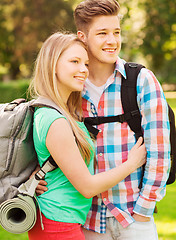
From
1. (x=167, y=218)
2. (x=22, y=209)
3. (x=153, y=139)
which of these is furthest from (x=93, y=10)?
(x=167, y=218)

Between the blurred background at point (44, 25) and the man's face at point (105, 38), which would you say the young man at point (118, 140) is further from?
the blurred background at point (44, 25)

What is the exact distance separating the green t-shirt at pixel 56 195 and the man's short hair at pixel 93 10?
0.89 meters

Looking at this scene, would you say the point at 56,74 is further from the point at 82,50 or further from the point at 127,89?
the point at 127,89

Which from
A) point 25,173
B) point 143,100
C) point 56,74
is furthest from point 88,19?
point 25,173

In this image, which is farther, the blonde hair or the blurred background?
the blurred background

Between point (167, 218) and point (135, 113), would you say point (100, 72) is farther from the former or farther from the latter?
point (167, 218)

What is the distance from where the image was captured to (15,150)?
2449 mm

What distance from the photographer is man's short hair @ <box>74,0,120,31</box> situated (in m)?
2.84

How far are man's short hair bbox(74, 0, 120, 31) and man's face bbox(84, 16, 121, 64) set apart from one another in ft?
0.12

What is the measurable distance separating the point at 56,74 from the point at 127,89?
54 centimetres

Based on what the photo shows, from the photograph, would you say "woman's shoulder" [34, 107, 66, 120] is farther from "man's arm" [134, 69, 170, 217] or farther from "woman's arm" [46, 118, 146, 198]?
"man's arm" [134, 69, 170, 217]

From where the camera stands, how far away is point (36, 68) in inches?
107

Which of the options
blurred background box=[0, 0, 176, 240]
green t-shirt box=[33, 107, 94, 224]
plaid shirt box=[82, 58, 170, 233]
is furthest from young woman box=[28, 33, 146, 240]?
blurred background box=[0, 0, 176, 240]

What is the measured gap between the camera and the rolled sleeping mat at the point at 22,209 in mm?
2373
